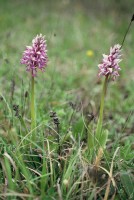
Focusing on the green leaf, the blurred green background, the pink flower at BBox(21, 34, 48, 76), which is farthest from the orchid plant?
the green leaf

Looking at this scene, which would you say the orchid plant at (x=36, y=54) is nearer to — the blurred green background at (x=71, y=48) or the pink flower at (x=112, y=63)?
the pink flower at (x=112, y=63)

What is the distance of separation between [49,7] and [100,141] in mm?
7558

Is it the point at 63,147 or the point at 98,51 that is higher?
the point at 98,51

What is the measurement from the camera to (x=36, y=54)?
2.19 metres

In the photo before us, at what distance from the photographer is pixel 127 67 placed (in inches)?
219

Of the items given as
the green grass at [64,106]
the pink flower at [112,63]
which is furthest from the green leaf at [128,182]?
the pink flower at [112,63]

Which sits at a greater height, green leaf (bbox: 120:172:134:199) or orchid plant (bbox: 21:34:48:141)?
orchid plant (bbox: 21:34:48:141)

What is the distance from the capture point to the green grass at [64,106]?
82.6 inches

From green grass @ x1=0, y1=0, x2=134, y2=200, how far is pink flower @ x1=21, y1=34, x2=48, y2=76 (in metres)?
0.35

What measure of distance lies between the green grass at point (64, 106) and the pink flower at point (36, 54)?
0.35m

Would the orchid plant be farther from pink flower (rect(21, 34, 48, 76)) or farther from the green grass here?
the green grass

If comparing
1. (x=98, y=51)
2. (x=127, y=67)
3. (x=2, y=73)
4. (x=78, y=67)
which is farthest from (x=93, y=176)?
(x=98, y=51)

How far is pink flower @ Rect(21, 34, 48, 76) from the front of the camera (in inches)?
85.4

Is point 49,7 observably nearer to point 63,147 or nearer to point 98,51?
point 98,51
